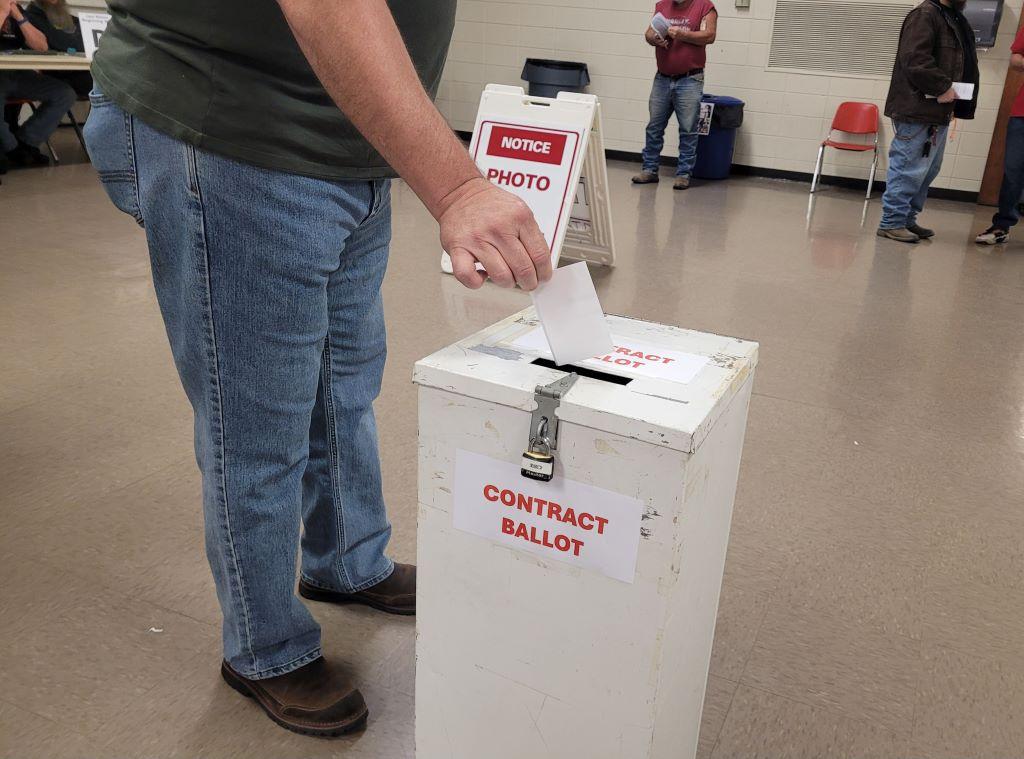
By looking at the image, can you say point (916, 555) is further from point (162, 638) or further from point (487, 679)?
point (162, 638)

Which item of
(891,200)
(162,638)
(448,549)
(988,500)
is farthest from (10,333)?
(891,200)

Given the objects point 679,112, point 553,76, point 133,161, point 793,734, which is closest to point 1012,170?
point 679,112

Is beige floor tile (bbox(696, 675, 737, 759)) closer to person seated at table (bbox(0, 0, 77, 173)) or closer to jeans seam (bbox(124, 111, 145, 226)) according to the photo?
jeans seam (bbox(124, 111, 145, 226))

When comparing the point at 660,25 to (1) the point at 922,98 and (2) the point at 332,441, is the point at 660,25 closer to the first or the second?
(1) the point at 922,98

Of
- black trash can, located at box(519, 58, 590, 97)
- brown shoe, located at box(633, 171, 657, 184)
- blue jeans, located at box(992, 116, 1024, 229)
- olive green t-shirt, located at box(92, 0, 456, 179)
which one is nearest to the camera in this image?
olive green t-shirt, located at box(92, 0, 456, 179)

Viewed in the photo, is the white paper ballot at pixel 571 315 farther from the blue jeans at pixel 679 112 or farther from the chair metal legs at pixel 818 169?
the chair metal legs at pixel 818 169

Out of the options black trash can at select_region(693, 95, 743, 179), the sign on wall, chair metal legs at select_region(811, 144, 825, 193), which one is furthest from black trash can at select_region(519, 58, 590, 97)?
the sign on wall

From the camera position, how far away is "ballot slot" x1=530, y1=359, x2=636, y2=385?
1012mm

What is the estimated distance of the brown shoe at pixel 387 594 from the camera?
162cm

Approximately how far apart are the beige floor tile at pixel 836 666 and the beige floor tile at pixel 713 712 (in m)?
0.04

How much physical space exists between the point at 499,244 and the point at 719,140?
6.54 m

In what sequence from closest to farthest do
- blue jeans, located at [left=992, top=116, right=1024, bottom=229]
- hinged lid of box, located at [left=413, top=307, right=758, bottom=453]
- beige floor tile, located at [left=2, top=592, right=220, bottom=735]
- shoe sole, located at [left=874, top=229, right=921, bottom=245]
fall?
hinged lid of box, located at [left=413, top=307, right=758, bottom=453] < beige floor tile, located at [left=2, top=592, right=220, bottom=735] < blue jeans, located at [left=992, top=116, right=1024, bottom=229] < shoe sole, located at [left=874, top=229, right=921, bottom=245]

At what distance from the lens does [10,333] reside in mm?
2904

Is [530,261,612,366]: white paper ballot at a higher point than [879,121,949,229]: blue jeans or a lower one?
higher
